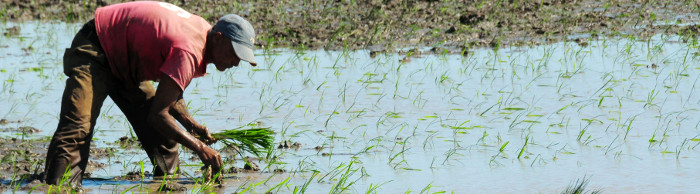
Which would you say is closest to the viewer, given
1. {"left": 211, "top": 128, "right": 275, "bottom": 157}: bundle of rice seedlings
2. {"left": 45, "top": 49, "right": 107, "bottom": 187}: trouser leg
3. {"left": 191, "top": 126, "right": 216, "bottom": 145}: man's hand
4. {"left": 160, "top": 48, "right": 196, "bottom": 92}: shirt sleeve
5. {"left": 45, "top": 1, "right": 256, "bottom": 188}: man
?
{"left": 160, "top": 48, "right": 196, "bottom": 92}: shirt sleeve

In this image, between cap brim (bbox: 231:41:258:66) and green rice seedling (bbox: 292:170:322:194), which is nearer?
cap brim (bbox: 231:41:258:66)

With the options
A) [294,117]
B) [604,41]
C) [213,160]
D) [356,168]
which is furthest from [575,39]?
[213,160]

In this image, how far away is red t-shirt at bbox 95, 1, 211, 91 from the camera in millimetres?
4852

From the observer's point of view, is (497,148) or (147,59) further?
(497,148)

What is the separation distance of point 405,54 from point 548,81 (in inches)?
60.4

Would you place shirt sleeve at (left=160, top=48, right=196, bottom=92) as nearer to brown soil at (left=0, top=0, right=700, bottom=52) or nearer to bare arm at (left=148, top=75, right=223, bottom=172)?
bare arm at (left=148, top=75, right=223, bottom=172)

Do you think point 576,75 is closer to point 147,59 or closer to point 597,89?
point 597,89

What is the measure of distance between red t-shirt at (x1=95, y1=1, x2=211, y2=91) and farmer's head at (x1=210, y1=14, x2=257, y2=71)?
7 cm

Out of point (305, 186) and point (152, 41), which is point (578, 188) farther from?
point (152, 41)

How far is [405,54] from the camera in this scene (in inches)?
382

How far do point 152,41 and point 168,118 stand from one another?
0.33 m

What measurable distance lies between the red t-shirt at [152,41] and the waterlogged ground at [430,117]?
0.67 metres

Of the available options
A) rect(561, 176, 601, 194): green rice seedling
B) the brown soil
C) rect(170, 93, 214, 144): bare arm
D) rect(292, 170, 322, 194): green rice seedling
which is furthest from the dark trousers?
the brown soil

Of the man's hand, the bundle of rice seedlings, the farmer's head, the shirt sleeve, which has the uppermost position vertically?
the farmer's head
